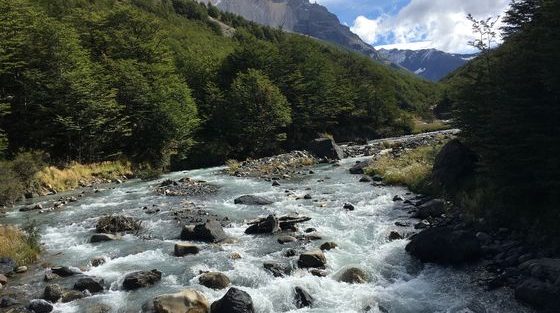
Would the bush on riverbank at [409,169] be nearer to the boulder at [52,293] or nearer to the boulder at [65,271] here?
the boulder at [65,271]

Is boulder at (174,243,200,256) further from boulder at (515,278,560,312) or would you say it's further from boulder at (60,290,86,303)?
boulder at (515,278,560,312)

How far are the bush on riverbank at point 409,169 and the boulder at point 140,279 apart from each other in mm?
19576

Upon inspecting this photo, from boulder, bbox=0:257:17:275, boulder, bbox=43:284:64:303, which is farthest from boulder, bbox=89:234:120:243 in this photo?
boulder, bbox=43:284:64:303

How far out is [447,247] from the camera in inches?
701

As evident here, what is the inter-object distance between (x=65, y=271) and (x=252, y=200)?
14315 mm

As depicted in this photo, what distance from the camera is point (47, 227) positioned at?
82.9 ft

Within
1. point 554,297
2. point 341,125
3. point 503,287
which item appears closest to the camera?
point 554,297

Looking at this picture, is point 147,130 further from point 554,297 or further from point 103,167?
point 554,297

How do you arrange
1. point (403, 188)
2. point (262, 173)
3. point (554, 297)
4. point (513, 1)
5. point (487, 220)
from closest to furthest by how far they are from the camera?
point (554, 297), point (487, 220), point (513, 1), point (403, 188), point (262, 173)

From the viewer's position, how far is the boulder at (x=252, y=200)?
98.3ft

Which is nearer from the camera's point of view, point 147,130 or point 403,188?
point 403,188

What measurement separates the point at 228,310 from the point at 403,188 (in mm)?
22661

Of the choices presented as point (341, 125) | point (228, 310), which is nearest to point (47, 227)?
point (228, 310)

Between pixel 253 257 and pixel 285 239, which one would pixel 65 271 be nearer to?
pixel 253 257
